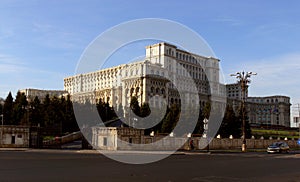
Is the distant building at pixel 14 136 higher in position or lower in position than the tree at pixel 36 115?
lower

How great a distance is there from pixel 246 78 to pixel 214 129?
21176 mm

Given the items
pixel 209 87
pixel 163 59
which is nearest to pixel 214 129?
pixel 163 59

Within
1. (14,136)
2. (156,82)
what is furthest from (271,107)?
(14,136)

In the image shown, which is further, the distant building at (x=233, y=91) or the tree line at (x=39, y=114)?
the distant building at (x=233, y=91)

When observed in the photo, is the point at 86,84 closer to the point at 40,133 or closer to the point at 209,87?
the point at 209,87

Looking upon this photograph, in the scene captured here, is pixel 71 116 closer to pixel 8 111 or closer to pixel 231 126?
pixel 8 111

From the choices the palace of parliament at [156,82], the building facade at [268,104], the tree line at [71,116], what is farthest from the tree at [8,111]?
the building facade at [268,104]

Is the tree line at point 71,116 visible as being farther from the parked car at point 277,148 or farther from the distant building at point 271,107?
the distant building at point 271,107

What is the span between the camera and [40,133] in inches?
1630

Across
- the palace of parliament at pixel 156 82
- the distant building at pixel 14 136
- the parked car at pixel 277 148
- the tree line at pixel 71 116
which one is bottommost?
the parked car at pixel 277 148

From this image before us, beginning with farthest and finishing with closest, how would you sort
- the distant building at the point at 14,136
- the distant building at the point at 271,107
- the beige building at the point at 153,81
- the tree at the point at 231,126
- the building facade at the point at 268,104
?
the building facade at the point at 268,104, the distant building at the point at 271,107, the beige building at the point at 153,81, the tree at the point at 231,126, the distant building at the point at 14,136

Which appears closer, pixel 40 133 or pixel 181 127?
pixel 40 133

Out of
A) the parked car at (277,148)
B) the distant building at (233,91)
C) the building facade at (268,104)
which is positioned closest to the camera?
the parked car at (277,148)

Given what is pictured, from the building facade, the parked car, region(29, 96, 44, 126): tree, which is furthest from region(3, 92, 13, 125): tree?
the building facade
